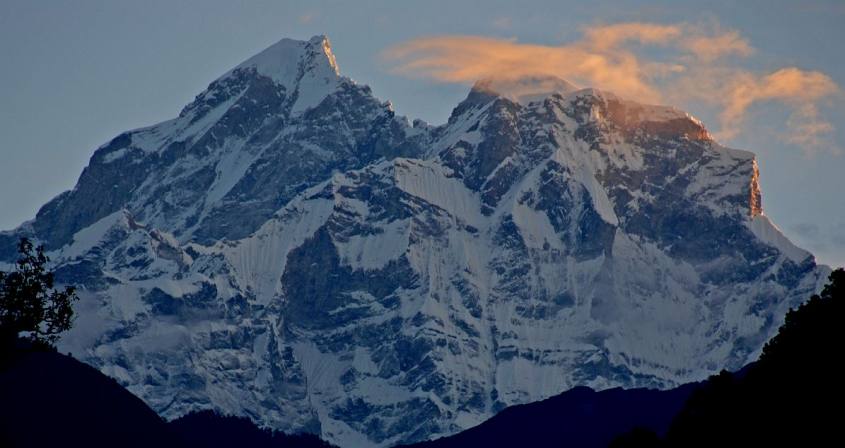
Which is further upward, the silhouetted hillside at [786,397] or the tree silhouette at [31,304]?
the tree silhouette at [31,304]

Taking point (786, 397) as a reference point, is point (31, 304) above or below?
above

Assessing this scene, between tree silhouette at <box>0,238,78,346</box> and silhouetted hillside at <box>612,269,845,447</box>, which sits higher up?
tree silhouette at <box>0,238,78,346</box>

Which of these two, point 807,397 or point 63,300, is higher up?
point 63,300

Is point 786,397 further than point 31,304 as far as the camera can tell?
Yes

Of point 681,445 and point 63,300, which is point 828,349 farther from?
point 63,300

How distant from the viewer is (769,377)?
12288 centimetres

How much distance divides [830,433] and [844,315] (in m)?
12.4

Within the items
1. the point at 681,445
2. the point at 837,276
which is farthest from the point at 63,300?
the point at 837,276

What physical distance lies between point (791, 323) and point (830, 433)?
16187 mm

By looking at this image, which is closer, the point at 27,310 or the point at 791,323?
the point at 27,310

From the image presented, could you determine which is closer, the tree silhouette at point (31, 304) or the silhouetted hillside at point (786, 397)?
the tree silhouette at point (31, 304)

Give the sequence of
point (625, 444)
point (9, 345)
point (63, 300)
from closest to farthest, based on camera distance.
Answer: point (9, 345), point (63, 300), point (625, 444)

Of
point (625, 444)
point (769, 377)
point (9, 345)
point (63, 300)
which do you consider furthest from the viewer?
point (625, 444)

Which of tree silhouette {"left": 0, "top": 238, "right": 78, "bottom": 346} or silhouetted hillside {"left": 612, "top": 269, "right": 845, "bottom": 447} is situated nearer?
tree silhouette {"left": 0, "top": 238, "right": 78, "bottom": 346}
